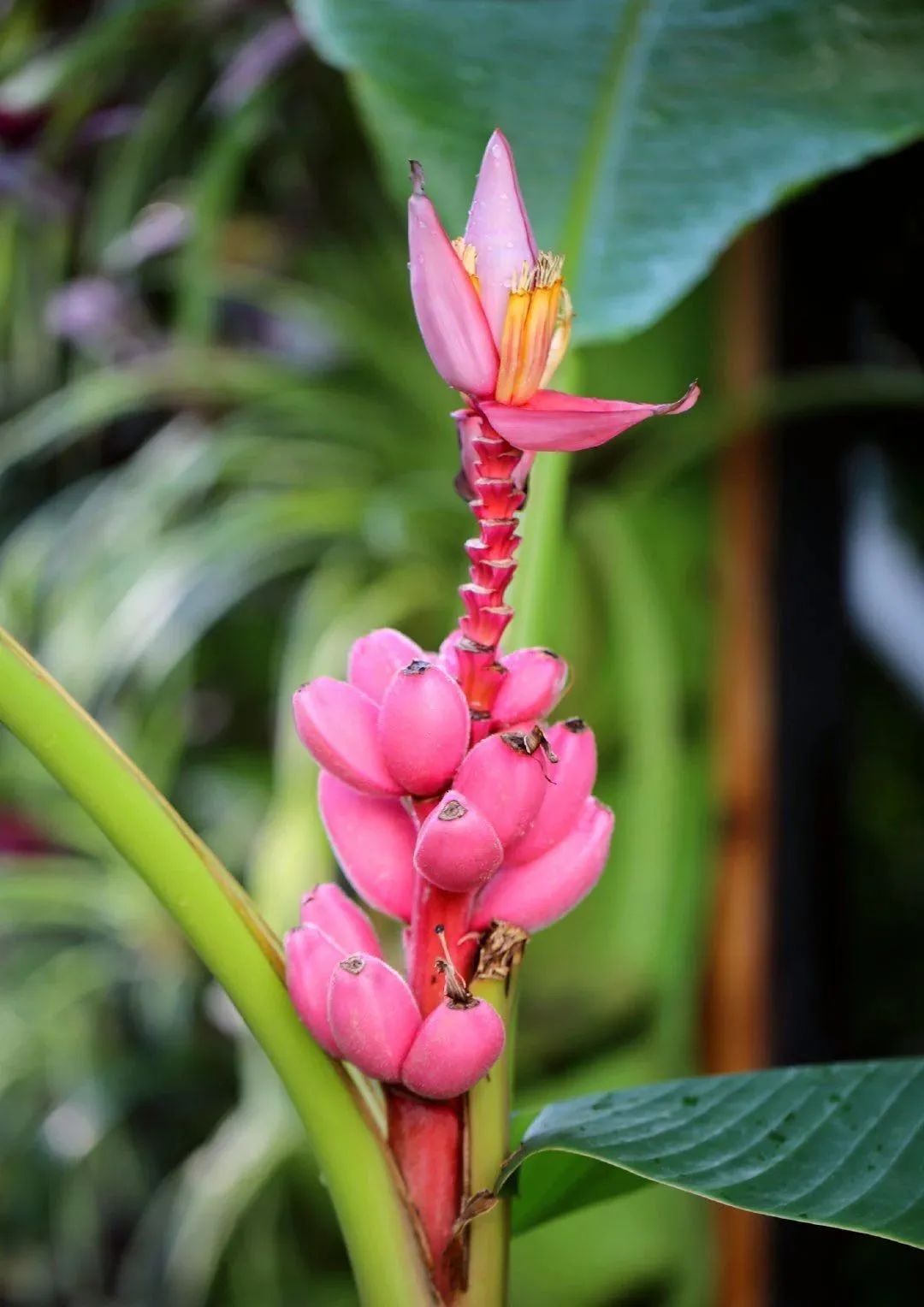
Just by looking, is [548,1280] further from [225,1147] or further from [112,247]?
[112,247]

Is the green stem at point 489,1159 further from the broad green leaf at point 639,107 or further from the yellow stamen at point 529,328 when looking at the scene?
the broad green leaf at point 639,107

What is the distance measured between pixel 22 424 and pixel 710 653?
506 mm

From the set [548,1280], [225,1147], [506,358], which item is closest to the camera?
[506,358]

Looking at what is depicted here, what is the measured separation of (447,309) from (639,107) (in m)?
0.28

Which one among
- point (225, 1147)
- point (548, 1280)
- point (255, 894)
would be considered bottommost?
point (548, 1280)

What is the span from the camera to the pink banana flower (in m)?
0.18

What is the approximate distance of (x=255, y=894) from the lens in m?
0.56

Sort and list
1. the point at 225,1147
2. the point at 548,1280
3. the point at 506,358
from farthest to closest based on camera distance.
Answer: the point at 548,1280, the point at 225,1147, the point at 506,358

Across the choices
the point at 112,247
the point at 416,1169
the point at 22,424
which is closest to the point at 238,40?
the point at 112,247

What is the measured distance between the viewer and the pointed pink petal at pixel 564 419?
0.60 ft

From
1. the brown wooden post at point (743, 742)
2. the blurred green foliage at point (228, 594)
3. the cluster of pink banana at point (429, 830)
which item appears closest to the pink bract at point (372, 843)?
the cluster of pink banana at point (429, 830)

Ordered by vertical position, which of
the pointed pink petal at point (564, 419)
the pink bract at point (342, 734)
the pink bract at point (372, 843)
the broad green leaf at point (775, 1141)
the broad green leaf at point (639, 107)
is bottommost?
the broad green leaf at point (775, 1141)

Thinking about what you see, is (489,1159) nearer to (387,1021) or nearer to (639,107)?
(387,1021)

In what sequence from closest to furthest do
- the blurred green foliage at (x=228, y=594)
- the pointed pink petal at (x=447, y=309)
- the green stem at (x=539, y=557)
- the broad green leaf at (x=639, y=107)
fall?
the pointed pink petal at (x=447, y=309) → the green stem at (x=539, y=557) → the broad green leaf at (x=639, y=107) → the blurred green foliage at (x=228, y=594)
